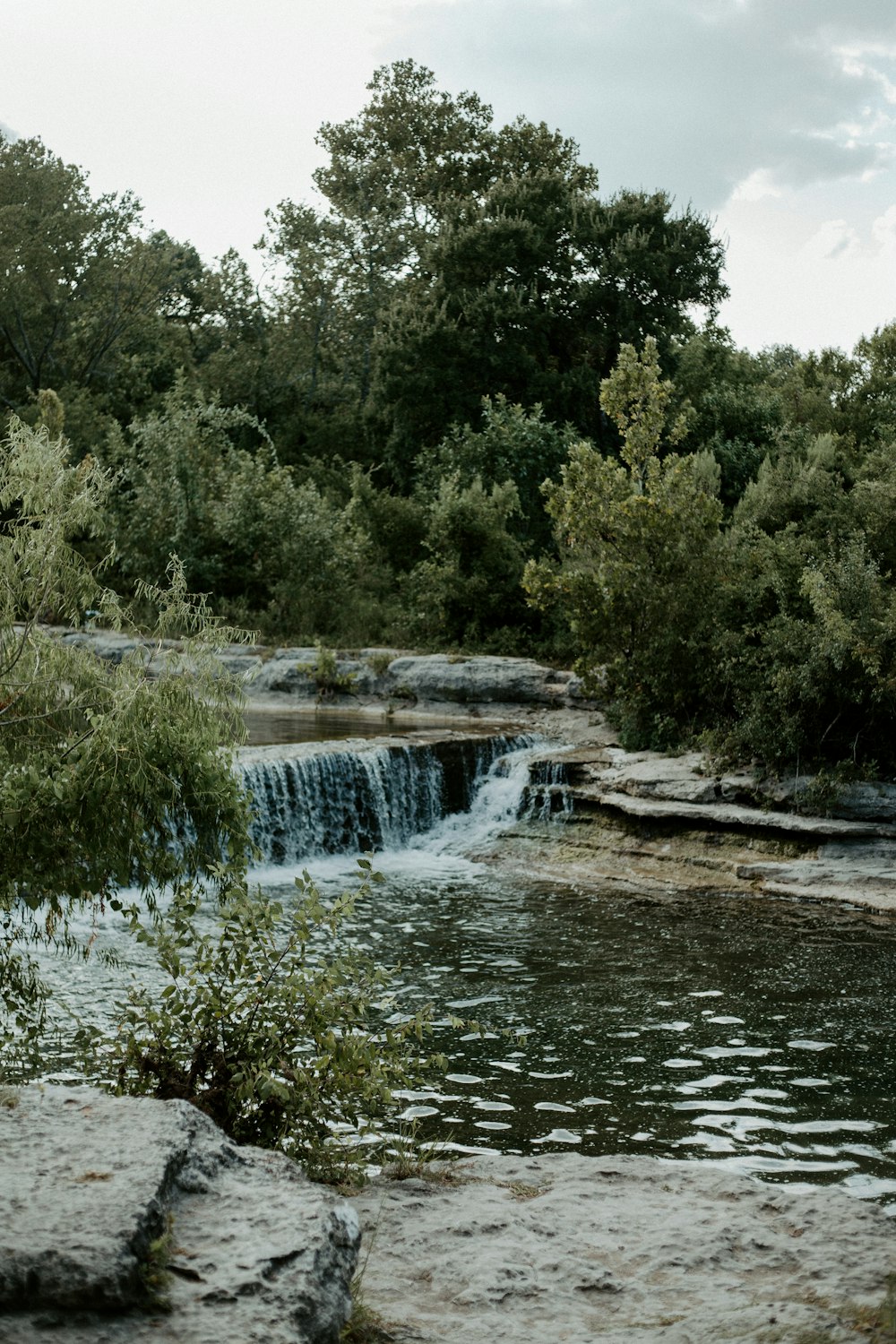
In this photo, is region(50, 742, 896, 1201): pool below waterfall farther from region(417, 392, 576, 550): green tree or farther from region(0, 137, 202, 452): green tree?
region(0, 137, 202, 452): green tree

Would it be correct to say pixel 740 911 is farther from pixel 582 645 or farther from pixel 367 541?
pixel 367 541

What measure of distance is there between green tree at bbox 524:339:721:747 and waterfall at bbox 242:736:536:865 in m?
1.72

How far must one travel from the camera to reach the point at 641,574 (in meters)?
14.7

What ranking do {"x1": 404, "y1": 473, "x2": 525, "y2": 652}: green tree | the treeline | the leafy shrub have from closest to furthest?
the leafy shrub → the treeline → {"x1": 404, "y1": 473, "x2": 525, "y2": 652}: green tree

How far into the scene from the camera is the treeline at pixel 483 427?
Result: 46.0ft

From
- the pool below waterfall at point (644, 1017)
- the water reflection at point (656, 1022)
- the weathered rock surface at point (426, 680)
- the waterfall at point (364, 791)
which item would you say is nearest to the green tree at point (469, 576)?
the weathered rock surface at point (426, 680)

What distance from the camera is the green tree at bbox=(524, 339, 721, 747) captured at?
14.3 metres

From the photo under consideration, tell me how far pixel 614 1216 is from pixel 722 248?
26.1 meters

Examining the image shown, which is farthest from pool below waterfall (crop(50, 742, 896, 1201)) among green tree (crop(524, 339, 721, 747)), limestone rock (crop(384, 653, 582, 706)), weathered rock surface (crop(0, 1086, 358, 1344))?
limestone rock (crop(384, 653, 582, 706))

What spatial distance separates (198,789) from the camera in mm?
4977

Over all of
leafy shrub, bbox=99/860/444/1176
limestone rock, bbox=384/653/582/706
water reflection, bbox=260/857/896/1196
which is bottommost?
water reflection, bbox=260/857/896/1196

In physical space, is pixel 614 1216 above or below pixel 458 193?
below

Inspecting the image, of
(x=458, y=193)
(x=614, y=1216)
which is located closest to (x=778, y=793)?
(x=614, y=1216)

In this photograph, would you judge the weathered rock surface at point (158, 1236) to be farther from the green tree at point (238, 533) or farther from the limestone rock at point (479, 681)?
the green tree at point (238, 533)
